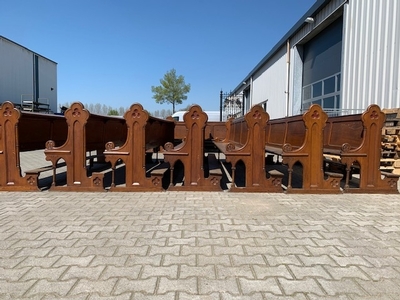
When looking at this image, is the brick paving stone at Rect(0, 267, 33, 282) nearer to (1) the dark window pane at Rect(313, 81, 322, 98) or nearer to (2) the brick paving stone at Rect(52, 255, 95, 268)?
(2) the brick paving stone at Rect(52, 255, 95, 268)

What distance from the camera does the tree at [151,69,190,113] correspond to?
37.0 meters

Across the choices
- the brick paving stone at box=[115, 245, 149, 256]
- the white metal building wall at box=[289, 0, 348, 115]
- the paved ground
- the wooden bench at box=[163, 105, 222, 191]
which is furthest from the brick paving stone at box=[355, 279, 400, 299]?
the white metal building wall at box=[289, 0, 348, 115]

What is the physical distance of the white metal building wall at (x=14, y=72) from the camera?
1188 inches

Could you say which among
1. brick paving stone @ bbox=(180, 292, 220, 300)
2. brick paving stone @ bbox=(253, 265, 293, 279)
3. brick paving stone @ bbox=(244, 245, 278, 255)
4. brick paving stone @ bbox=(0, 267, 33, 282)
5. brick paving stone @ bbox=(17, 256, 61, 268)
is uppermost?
brick paving stone @ bbox=(244, 245, 278, 255)

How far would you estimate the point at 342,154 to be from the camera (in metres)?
→ 5.23

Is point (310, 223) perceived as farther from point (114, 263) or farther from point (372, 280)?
point (114, 263)

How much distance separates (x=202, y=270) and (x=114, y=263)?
75 cm

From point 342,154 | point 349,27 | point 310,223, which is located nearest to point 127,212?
point 310,223

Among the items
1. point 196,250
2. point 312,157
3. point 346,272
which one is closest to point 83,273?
point 196,250

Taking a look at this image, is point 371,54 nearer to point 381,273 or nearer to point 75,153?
point 381,273

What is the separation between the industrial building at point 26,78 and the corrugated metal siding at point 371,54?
1198 inches

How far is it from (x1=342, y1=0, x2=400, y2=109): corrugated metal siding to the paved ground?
493 centimetres

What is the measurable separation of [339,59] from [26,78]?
1341 inches

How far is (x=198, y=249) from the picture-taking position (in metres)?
2.83
